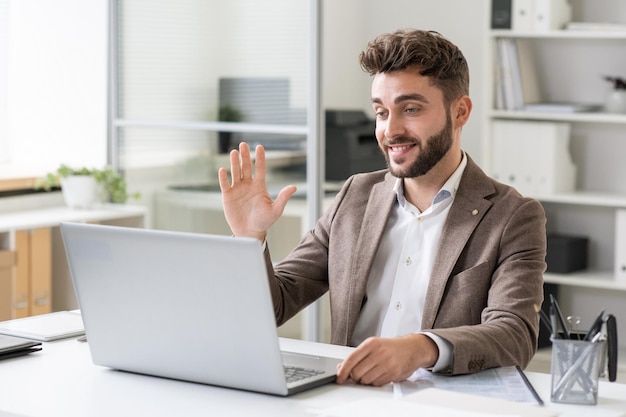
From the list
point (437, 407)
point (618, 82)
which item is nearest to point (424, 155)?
point (437, 407)

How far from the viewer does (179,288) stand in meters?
1.67

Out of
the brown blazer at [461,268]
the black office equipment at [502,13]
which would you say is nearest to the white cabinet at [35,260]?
the black office equipment at [502,13]

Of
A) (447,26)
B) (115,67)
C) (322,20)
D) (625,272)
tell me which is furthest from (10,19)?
(625,272)

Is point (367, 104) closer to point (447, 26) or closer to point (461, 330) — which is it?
point (447, 26)

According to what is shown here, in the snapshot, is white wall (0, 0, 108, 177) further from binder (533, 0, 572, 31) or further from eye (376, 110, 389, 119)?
eye (376, 110, 389, 119)

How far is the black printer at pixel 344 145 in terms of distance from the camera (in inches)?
162

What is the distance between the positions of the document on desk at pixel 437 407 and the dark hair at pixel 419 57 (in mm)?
816

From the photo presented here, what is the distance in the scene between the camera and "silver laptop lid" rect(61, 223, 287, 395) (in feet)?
5.27

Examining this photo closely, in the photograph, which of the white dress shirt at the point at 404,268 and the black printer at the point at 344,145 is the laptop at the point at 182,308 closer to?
the white dress shirt at the point at 404,268

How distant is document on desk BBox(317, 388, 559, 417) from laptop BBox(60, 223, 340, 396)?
6.2 inches

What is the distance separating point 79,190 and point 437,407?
3.14 meters

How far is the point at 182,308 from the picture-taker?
1.68m

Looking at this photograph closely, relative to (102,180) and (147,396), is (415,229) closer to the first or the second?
(147,396)

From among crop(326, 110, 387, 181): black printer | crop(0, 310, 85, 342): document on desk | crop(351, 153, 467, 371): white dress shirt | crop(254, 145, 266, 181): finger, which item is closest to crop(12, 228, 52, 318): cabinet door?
crop(326, 110, 387, 181): black printer
